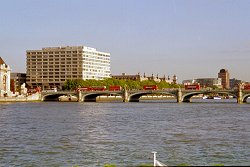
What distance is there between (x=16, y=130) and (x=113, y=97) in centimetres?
14539

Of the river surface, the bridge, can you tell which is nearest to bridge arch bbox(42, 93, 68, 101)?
the bridge

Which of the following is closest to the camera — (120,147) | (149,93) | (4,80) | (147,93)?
(120,147)

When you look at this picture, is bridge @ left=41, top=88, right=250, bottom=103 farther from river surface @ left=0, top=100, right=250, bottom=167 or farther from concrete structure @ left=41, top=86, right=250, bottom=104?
river surface @ left=0, top=100, right=250, bottom=167

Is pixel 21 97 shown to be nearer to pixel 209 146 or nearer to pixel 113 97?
pixel 113 97

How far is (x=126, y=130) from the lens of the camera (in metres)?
44.7

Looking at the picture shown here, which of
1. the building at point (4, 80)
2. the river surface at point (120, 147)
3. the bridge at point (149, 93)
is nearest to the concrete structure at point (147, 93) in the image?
the bridge at point (149, 93)

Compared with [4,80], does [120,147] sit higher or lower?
lower

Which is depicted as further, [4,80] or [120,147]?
[4,80]

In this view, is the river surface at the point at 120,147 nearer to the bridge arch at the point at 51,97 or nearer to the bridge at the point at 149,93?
the bridge at the point at 149,93

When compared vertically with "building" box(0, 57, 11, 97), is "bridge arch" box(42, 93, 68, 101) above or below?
below

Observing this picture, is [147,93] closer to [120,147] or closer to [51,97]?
[51,97]

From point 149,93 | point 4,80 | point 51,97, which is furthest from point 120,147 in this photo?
point 51,97

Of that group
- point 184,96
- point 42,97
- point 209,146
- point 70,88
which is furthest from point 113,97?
point 209,146

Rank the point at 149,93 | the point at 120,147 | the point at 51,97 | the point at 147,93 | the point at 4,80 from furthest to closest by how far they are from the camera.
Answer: the point at 51,97 < the point at 4,80 < the point at 147,93 < the point at 149,93 < the point at 120,147
